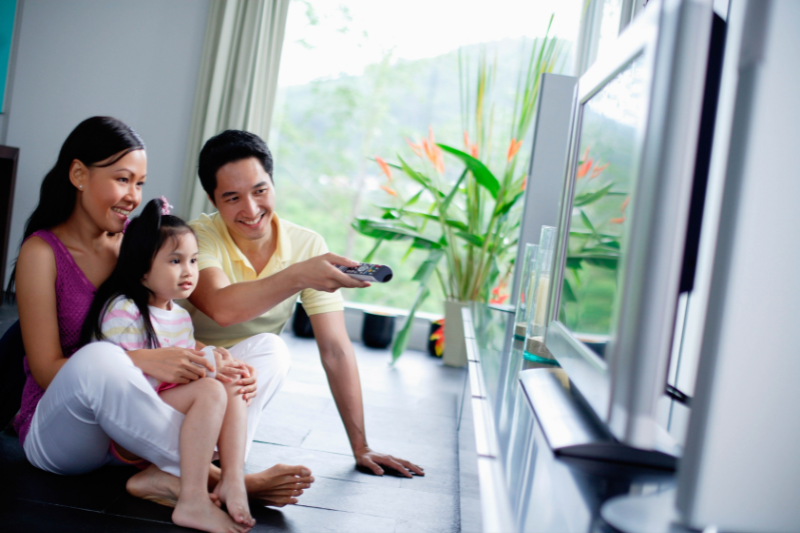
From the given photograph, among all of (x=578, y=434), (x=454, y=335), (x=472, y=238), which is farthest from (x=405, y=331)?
(x=578, y=434)

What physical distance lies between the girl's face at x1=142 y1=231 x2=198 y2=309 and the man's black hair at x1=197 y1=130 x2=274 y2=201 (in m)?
0.27

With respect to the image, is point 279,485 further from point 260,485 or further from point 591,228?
point 591,228

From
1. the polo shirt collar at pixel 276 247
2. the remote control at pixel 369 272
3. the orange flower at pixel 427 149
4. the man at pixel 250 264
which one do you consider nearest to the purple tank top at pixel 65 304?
the man at pixel 250 264

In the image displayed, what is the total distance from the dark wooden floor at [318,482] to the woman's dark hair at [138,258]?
36 centimetres

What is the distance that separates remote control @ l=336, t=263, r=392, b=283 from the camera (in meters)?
1.31

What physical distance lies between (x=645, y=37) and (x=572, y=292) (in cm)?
42

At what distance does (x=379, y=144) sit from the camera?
4.43 m

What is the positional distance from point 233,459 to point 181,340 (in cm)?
35

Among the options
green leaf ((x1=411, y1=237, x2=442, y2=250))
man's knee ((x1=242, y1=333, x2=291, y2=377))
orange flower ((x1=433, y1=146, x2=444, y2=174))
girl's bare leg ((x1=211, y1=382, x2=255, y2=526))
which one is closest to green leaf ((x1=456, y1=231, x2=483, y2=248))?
green leaf ((x1=411, y1=237, x2=442, y2=250))

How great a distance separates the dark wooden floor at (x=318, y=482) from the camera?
119 cm

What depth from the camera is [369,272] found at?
4.38 feet

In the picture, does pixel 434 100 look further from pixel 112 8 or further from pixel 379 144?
pixel 112 8

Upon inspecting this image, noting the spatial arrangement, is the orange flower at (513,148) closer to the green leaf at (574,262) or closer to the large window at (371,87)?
the large window at (371,87)

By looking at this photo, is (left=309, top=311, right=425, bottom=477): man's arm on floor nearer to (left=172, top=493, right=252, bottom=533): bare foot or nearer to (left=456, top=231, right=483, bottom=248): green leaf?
(left=172, top=493, right=252, bottom=533): bare foot
